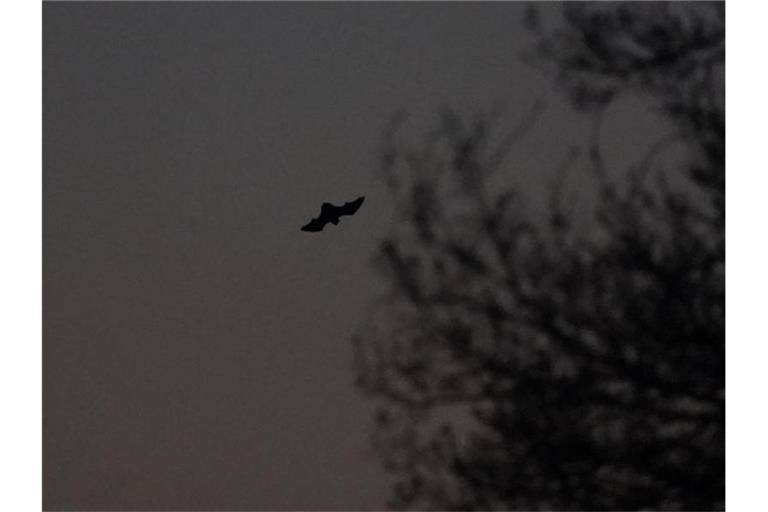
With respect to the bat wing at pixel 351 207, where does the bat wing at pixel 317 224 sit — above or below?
below

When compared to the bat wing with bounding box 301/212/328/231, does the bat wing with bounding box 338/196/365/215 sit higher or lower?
higher

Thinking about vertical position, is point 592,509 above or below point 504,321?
below

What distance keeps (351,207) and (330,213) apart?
65 mm

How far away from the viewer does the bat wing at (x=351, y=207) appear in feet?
16.5

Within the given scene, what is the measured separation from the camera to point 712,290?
5148mm

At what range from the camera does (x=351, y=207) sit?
16.6ft

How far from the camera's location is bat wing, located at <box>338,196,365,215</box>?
504 cm

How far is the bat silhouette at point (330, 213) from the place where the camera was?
199 inches

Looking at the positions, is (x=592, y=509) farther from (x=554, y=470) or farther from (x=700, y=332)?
(x=700, y=332)

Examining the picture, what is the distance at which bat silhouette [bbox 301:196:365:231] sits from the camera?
505cm

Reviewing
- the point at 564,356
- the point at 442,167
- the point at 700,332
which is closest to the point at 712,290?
the point at 700,332
